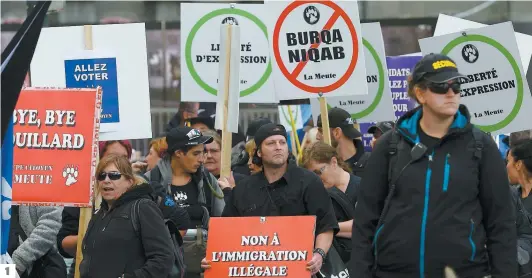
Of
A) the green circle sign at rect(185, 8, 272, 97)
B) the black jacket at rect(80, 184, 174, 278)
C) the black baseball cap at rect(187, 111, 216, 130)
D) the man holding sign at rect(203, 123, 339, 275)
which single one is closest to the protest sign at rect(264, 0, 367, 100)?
the green circle sign at rect(185, 8, 272, 97)

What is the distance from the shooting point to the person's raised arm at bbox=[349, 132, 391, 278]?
660 centimetres

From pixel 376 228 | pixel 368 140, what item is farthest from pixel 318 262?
pixel 368 140

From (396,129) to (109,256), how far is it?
2413 millimetres

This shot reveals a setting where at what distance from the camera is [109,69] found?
1059cm

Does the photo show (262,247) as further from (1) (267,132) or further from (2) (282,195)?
(1) (267,132)

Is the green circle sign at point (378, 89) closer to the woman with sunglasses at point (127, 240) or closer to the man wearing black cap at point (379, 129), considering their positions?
the man wearing black cap at point (379, 129)

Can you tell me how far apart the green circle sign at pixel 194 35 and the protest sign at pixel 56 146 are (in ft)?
9.55

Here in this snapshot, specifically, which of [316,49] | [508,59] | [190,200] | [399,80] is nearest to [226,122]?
[190,200]

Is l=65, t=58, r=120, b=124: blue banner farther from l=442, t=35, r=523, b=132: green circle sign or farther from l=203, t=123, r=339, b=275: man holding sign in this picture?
l=442, t=35, r=523, b=132: green circle sign

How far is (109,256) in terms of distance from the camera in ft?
27.0

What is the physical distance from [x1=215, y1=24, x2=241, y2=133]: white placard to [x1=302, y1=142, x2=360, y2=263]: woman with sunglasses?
0.71 metres

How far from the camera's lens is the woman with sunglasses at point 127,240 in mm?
8242

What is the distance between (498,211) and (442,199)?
29 centimetres

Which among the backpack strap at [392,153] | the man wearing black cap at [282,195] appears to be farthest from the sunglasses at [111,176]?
the backpack strap at [392,153]
